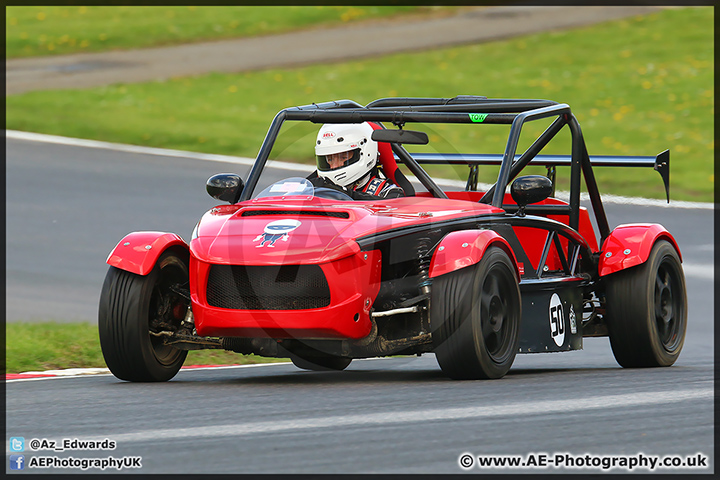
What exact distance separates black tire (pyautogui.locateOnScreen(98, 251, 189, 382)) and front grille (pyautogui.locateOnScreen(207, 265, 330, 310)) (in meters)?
0.71

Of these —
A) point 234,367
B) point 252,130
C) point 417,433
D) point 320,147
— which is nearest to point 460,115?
point 320,147

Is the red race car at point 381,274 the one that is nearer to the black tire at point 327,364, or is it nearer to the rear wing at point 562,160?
the black tire at point 327,364

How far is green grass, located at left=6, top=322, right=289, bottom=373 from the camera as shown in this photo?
9656mm

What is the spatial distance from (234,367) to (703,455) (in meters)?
5.21

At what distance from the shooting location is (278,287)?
7.35 meters

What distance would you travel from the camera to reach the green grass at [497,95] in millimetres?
22438

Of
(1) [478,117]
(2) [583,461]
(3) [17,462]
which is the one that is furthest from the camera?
(1) [478,117]

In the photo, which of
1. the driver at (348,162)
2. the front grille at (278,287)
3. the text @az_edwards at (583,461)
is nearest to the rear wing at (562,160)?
the driver at (348,162)

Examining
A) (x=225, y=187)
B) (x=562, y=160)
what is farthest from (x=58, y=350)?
(x=562, y=160)

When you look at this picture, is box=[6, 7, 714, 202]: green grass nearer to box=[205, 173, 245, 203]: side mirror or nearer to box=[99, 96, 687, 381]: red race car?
box=[99, 96, 687, 381]: red race car

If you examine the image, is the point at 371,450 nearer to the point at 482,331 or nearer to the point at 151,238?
the point at 482,331

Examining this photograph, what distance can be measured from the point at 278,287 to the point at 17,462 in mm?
2424

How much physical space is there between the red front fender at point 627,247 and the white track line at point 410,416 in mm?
2137

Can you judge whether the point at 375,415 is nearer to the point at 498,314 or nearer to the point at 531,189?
the point at 498,314
